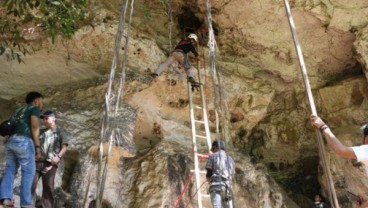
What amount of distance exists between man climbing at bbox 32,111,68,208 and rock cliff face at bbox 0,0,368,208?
1635 mm

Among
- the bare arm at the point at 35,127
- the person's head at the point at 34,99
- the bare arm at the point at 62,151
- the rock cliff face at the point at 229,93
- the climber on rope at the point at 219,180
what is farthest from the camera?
the rock cliff face at the point at 229,93

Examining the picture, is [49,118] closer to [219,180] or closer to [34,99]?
[34,99]

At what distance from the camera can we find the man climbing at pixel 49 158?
505 centimetres

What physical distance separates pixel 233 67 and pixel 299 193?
9.22ft

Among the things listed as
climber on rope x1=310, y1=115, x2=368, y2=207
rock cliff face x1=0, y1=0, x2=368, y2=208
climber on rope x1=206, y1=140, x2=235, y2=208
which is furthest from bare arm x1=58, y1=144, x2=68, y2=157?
climber on rope x1=310, y1=115, x2=368, y2=207

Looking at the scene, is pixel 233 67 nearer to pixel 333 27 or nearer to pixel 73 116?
pixel 333 27

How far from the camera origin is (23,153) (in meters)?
4.50

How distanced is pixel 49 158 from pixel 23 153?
61cm

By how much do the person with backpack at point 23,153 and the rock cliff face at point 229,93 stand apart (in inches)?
88.2

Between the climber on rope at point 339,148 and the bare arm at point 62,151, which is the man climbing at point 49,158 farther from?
the climber on rope at point 339,148

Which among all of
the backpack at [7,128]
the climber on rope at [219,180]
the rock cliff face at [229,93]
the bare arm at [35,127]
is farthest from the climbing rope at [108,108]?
the rock cliff face at [229,93]

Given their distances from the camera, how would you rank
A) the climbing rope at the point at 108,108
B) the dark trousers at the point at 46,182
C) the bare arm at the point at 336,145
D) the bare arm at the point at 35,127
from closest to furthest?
the climbing rope at the point at 108,108 < the bare arm at the point at 336,145 < the bare arm at the point at 35,127 < the dark trousers at the point at 46,182

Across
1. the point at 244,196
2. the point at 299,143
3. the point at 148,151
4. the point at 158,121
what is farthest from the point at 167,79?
the point at 299,143

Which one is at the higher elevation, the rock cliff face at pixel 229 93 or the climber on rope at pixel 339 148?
the rock cliff face at pixel 229 93
